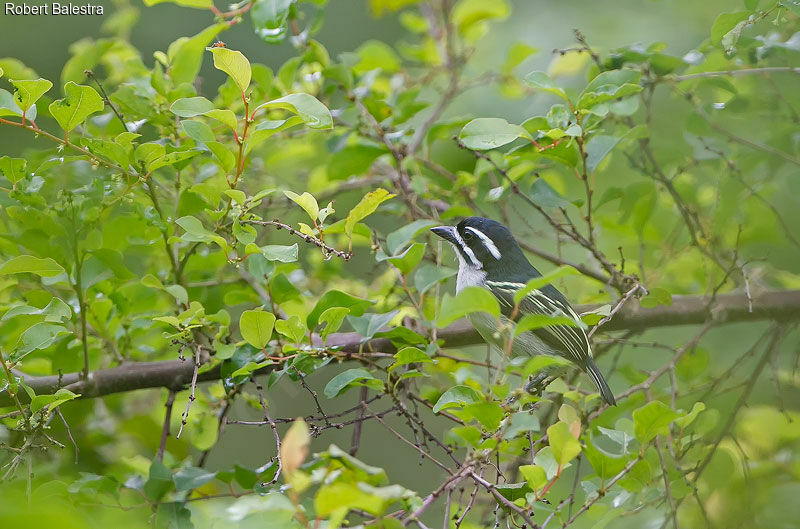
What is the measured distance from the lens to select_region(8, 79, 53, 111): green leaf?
2215 millimetres

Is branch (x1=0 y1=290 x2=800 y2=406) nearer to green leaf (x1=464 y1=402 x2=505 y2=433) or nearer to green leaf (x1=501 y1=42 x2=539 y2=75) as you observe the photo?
green leaf (x1=464 y1=402 x2=505 y2=433)

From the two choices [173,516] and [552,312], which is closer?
[173,516]

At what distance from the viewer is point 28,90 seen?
2.25m

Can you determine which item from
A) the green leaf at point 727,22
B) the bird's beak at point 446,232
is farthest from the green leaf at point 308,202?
the green leaf at point 727,22

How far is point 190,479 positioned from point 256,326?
0.55 m

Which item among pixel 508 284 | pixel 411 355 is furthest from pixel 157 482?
pixel 508 284

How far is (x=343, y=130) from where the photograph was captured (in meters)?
3.56

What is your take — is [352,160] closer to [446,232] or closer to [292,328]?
[446,232]

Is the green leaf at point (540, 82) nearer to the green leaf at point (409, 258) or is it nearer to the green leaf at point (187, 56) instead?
the green leaf at point (409, 258)

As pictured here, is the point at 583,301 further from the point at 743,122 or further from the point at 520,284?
the point at 743,122

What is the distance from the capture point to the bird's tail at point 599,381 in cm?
298

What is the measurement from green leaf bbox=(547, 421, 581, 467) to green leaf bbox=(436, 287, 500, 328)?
354mm

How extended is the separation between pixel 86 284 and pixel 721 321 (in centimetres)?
259

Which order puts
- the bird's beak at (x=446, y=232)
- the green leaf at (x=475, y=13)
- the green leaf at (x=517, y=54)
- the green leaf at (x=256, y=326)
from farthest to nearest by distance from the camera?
the green leaf at (x=475, y=13), the green leaf at (x=517, y=54), the bird's beak at (x=446, y=232), the green leaf at (x=256, y=326)
